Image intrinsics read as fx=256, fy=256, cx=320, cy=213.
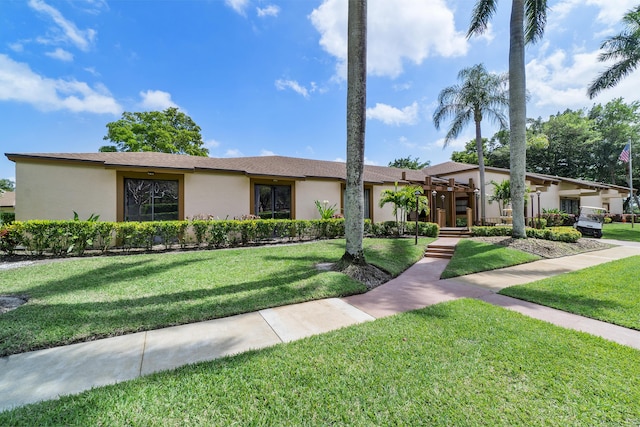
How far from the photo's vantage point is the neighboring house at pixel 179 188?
9.91 m

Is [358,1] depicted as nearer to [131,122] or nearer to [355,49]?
[355,49]

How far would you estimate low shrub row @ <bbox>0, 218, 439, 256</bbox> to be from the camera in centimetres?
852

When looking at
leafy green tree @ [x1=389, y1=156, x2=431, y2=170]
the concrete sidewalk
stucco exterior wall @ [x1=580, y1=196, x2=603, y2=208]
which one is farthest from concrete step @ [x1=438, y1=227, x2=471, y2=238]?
leafy green tree @ [x1=389, y1=156, x2=431, y2=170]

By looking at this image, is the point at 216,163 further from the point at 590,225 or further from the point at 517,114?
the point at 590,225

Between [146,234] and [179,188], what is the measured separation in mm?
3226

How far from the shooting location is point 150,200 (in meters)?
11.9

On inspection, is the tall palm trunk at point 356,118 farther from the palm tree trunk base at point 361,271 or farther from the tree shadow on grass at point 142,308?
the tree shadow on grass at point 142,308

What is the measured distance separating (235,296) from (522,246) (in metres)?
11.0

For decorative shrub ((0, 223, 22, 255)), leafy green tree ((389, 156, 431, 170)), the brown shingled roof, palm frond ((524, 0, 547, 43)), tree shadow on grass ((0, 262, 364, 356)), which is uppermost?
palm frond ((524, 0, 547, 43))

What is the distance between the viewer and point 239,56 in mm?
13328

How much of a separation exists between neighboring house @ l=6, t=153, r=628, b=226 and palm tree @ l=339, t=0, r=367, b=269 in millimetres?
7322

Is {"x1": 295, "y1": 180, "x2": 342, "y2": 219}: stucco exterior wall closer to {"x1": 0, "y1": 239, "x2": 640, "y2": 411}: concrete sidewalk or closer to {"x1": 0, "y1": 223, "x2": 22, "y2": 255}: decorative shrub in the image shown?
{"x1": 0, "y1": 239, "x2": 640, "y2": 411}: concrete sidewalk

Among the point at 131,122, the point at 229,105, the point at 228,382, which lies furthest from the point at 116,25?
the point at 131,122

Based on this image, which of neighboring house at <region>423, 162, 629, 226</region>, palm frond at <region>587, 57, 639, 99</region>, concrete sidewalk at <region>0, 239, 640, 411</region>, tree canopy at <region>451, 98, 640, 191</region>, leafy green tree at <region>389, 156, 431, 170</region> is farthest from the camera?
leafy green tree at <region>389, 156, 431, 170</region>
